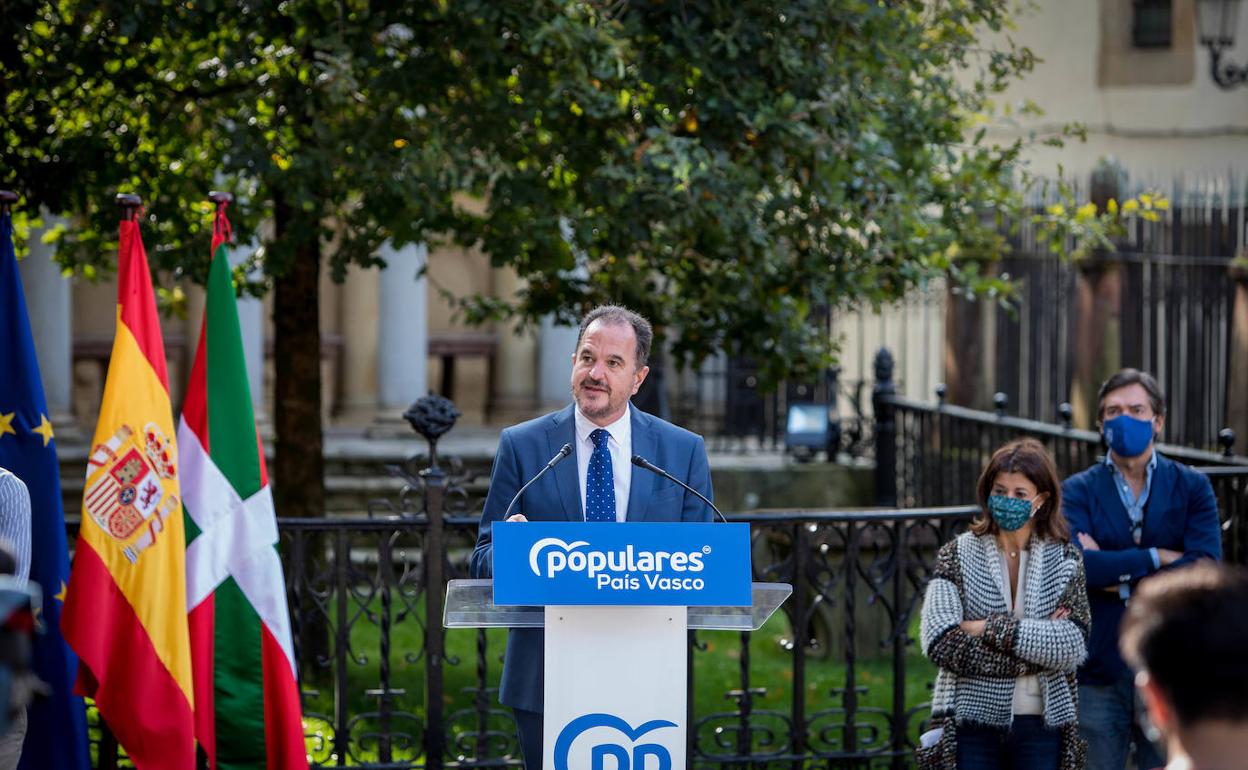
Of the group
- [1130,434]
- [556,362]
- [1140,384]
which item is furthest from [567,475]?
[556,362]

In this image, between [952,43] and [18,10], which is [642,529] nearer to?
[18,10]

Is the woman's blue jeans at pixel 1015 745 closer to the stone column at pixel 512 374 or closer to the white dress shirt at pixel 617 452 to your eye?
the white dress shirt at pixel 617 452

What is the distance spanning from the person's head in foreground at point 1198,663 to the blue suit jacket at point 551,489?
238cm

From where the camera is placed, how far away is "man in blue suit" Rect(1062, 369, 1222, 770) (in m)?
5.60

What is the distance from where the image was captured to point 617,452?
482 cm

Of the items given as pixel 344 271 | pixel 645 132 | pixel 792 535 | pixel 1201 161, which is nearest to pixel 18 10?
pixel 344 271

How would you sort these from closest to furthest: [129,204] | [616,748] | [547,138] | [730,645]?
[616,748] → [129,204] → [547,138] → [730,645]

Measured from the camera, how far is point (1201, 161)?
2281 centimetres

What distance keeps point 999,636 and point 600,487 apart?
1341mm

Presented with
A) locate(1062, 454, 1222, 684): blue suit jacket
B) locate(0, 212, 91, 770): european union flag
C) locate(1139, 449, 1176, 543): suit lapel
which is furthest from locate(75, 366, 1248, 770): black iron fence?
locate(1139, 449, 1176, 543): suit lapel

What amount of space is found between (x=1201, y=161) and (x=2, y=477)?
830 inches

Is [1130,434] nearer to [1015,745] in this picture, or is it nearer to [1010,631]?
[1010,631]

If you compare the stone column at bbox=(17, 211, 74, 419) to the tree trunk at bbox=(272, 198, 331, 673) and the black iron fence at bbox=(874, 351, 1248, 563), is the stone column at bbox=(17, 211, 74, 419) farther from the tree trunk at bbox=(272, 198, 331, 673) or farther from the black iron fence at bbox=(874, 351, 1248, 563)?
the black iron fence at bbox=(874, 351, 1248, 563)

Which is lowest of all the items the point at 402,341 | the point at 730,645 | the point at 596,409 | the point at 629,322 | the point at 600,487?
the point at 730,645
